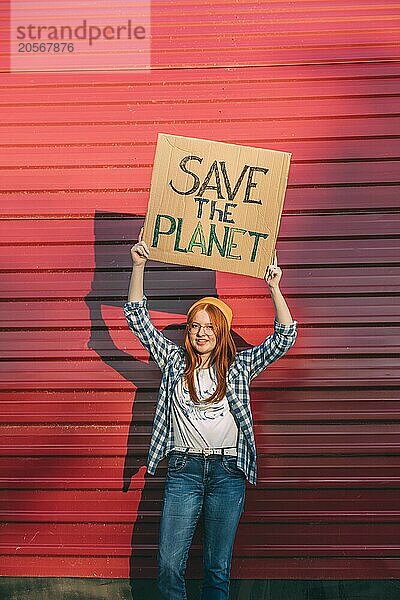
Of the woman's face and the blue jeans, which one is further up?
the woman's face

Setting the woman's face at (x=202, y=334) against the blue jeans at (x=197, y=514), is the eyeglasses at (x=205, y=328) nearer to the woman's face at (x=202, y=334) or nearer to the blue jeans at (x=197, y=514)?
the woman's face at (x=202, y=334)

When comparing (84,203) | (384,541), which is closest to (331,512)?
(384,541)

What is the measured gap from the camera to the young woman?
4.43 meters

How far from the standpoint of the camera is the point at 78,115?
530 cm

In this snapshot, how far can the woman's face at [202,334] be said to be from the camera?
14.8ft

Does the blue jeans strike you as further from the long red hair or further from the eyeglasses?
the eyeglasses

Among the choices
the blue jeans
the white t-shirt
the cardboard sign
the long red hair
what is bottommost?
the blue jeans

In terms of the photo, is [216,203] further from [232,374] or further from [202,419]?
[202,419]

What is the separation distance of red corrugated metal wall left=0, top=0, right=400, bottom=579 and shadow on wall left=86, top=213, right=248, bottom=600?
0.04ft

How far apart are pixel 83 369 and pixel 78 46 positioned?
204 centimetres

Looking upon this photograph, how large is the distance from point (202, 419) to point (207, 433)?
0.26 feet

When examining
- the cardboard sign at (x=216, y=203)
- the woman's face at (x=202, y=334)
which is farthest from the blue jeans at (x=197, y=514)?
the cardboard sign at (x=216, y=203)

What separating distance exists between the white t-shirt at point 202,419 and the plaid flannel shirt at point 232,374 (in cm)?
6

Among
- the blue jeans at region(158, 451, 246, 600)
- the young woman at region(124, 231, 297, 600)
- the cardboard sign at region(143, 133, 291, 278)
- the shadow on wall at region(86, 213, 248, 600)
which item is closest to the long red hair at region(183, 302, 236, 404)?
the young woman at region(124, 231, 297, 600)
